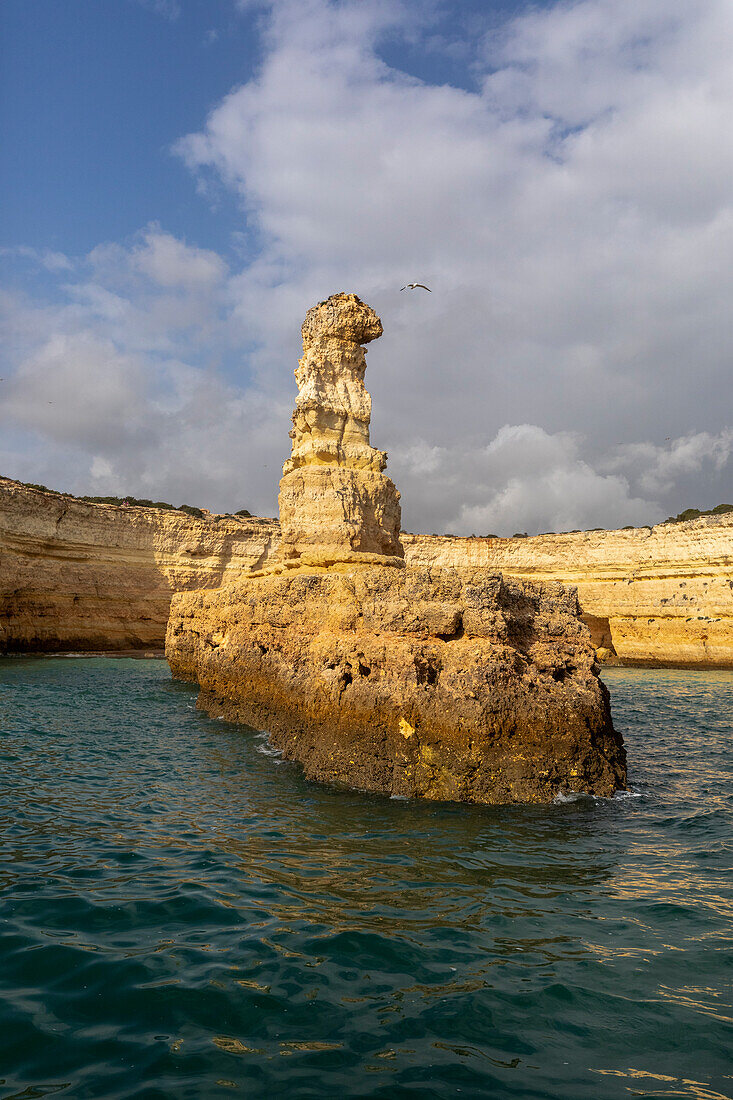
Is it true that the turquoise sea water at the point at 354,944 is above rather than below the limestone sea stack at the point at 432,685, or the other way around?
below

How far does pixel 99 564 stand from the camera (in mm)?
34469

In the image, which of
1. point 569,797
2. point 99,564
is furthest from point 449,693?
point 99,564

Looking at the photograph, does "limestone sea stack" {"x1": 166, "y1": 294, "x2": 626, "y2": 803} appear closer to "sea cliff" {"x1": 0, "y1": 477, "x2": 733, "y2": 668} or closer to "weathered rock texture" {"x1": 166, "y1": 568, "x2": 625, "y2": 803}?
"weathered rock texture" {"x1": 166, "y1": 568, "x2": 625, "y2": 803}

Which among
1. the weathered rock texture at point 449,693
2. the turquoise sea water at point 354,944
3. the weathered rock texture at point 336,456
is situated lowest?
the turquoise sea water at point 354,944

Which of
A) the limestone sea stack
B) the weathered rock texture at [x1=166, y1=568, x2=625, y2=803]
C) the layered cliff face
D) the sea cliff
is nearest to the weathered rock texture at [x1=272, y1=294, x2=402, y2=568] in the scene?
the limestone sea stack

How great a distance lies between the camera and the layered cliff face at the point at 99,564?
102ft

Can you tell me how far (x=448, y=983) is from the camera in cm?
370

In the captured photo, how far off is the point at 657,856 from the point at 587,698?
2.25 meters

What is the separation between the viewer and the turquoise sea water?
9.75 feet

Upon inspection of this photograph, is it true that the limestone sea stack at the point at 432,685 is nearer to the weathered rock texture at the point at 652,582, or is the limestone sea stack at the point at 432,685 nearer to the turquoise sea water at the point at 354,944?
the turquoise sea water at the point at 354,944

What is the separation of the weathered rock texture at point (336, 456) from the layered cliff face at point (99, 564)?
2023 cm

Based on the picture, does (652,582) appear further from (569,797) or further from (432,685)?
(432,685)

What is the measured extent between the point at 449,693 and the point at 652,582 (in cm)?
3162

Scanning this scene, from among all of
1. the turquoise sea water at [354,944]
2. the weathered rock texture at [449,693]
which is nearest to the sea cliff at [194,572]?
the weathered rock texture at [449,693]
